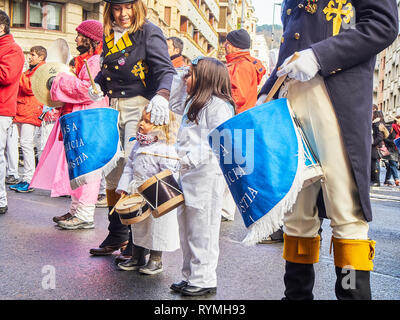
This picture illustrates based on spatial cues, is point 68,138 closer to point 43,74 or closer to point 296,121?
point 43,74

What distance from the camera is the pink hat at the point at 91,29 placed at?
5.21m

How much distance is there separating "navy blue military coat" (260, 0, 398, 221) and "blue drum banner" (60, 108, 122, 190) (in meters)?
1.66

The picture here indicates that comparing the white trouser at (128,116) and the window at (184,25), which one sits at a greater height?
the window at (184,25)

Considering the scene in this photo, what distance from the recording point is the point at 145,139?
3.64 meters

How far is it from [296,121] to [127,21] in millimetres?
1903

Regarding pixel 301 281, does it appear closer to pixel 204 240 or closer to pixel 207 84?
pixel 204 240

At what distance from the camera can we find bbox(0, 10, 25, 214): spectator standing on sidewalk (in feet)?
18.2

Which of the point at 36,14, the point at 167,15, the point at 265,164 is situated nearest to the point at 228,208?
the point at 265,164

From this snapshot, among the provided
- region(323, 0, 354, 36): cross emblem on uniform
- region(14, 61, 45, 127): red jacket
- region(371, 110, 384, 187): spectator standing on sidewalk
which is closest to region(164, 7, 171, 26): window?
region(371, 110, 384, 187): spectator standing on sidewalk

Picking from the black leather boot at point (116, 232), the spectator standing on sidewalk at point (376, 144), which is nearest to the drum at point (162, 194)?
the black leather boot at point (116, 232)

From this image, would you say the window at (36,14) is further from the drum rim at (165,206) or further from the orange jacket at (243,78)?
the drum rim at (165,206)

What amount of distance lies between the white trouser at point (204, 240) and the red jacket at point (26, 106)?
5.78 metres

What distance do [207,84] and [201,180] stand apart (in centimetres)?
62

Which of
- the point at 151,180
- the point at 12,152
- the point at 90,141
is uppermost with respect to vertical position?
the point at 90,141
